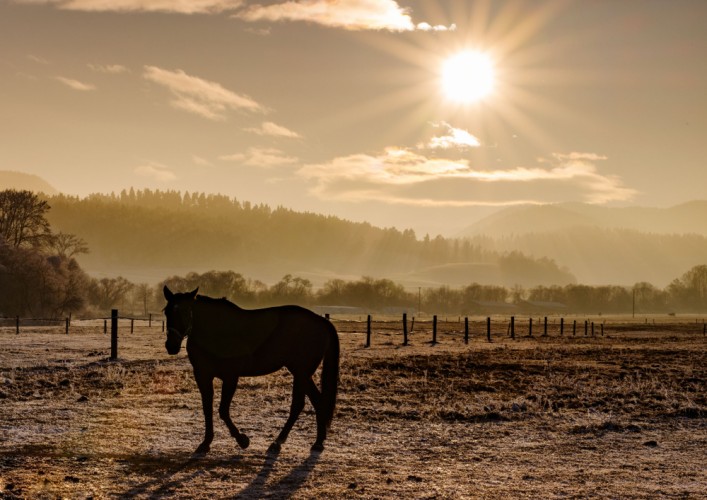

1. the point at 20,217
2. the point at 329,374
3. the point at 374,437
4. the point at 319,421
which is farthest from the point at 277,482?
the point at 20,217

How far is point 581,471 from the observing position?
9.36 metres

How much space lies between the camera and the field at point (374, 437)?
841 centimetres

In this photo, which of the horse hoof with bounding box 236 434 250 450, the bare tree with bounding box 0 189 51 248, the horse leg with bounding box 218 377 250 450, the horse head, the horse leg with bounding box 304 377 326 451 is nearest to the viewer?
the horse head

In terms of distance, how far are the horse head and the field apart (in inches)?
65.6

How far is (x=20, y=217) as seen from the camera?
75062 millimetres

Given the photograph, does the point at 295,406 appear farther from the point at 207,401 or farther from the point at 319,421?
the point at 207,401

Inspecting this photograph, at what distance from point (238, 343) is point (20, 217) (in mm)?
74393

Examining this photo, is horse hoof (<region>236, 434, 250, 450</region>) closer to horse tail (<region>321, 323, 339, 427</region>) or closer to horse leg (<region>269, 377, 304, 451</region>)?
horse leg (<region>269, 377, 304, 451</region>)

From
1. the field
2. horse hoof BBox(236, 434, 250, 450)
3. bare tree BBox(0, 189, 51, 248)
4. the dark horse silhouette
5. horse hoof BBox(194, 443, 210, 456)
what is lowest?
the field

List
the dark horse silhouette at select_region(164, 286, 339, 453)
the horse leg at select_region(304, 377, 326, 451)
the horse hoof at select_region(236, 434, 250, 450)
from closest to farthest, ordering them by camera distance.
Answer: the dark horse silhouette at select_region(164, 286, 339, 453) < the horse hoof at select_region(236, 434, 250, 450) < the horse leg at select_region(304, 377, 326, 451)

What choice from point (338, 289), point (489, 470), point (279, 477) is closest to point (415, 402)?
point (489, 470)

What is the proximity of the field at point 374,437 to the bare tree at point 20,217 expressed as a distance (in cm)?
5998

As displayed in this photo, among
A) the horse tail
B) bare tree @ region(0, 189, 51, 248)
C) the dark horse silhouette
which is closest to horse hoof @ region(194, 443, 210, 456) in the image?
the dark horse silhouette

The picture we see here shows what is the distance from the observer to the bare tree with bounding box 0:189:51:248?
7419 centimetres
